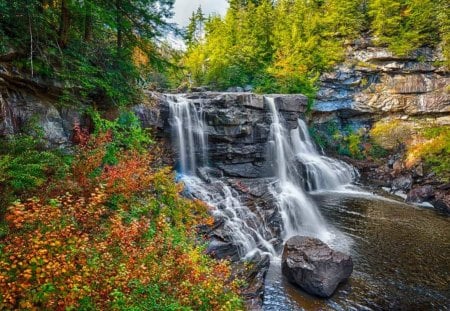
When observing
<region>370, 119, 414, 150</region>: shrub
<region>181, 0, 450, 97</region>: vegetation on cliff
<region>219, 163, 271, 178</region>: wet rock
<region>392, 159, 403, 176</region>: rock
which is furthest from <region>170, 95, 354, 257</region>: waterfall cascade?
<region>181, 0, 450, 97</region>: vegetation on cliff

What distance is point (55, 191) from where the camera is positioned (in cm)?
684

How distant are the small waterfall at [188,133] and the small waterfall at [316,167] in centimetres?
940

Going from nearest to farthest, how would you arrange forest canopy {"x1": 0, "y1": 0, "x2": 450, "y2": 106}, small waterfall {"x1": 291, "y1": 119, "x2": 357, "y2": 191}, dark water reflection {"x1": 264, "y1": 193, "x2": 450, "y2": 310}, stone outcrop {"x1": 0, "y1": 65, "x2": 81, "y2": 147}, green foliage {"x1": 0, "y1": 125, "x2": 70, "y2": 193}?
green foliage {"x1": 0, "y1": 125, "x2": 70, "y2": 193}, stone outcrop {"x1": 0, "y1": 65, "x2": 81, "y2": 147}, forest canopy {"x1": 0, "y1": 0, "x2": 450, "y2": 106}, dark water reflection {"x1": 264, "y1": 193, "x2": 450, "y2": 310}, small waterfall {"x1": 291, "y1": 119, "x2": 357, "y2": 191}

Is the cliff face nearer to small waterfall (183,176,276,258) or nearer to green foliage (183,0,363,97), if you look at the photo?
green foliage (183,0,363,97)

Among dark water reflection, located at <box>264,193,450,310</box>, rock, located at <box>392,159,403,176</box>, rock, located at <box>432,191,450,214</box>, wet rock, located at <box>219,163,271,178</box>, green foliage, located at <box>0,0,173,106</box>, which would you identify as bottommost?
dark water reflection, located at <box>264,193,450,310</box>

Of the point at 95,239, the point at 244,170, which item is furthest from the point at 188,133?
the point at 95,239

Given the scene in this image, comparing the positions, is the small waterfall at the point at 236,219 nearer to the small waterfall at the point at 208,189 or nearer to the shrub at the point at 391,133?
the small waterfall at the point at 208,189

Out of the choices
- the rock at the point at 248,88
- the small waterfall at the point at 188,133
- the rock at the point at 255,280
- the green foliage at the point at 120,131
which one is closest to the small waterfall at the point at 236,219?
the rock at the point at 255,280

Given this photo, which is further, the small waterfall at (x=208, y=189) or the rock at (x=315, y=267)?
the small waterfall at (x=208, y=189)

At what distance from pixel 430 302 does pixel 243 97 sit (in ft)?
44.2

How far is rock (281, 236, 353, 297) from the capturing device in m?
9.69

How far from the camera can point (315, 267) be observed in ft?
32.7

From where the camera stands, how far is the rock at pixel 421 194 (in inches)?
759

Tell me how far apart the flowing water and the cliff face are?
9.36m
